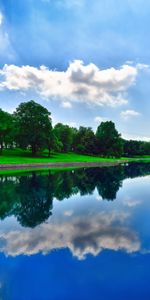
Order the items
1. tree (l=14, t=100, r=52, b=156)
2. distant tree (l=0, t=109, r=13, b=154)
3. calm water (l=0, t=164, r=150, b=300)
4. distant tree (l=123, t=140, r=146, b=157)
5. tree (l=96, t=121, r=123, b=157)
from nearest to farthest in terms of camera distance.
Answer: calm water (l=0, t=164, r=150, b=300)
distant tree (l=0, t=109, r=13, b=154)
tree (l=14, t=100, r=52, b=156)
tree (l=96, t=121, r=123, b=157)
distant tree (l=123, t=140, r=146, b=157)

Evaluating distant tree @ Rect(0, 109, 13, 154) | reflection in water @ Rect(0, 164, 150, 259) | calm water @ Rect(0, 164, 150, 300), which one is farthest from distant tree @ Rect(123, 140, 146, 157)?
calm water @ Rect(0, 164, 150, 300)

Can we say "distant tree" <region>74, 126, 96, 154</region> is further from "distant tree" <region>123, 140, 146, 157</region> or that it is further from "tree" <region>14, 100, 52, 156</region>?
"distant tree" <region>123, 140, 146, 157</region>

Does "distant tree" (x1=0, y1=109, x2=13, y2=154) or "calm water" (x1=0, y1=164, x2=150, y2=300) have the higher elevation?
"distant tree" (x1=0, y1=109, x2=13, y2=154)

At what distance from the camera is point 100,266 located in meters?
9.14

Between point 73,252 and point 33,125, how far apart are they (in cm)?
7246

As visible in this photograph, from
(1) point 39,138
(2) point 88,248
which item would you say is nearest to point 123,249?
(2) point 88,248

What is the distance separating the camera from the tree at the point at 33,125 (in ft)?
261

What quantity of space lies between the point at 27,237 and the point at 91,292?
5.18 metres

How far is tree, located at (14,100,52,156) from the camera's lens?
79688mm

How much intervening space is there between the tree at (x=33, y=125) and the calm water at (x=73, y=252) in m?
60.9

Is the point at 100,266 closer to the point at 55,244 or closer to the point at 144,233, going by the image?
the point at 55,244

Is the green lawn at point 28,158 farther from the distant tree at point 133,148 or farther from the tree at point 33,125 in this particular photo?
the distant tree at point 133,148

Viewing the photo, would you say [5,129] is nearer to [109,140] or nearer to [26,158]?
[26,158]

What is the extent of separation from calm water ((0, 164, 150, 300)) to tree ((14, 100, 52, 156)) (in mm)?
60855
